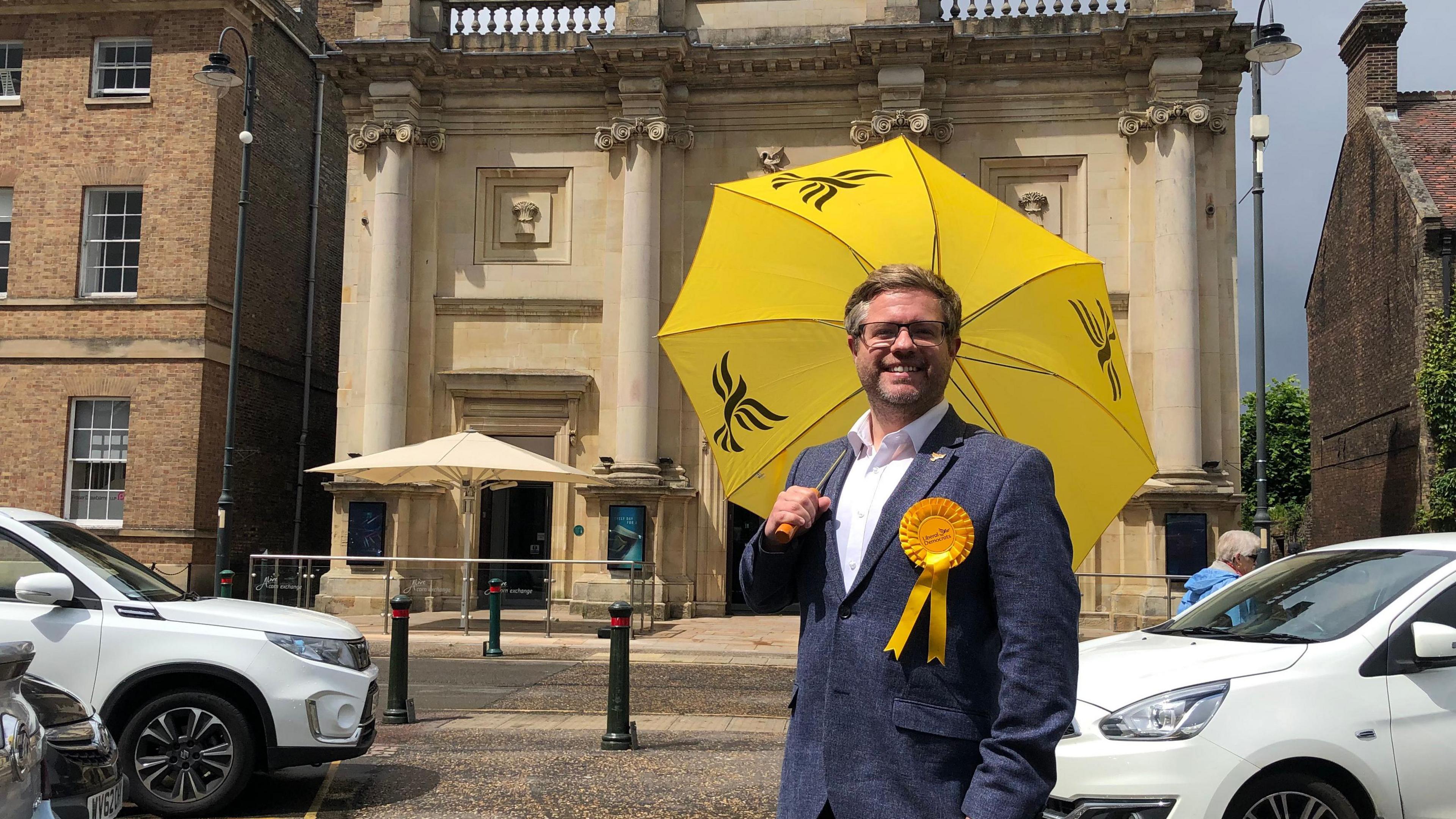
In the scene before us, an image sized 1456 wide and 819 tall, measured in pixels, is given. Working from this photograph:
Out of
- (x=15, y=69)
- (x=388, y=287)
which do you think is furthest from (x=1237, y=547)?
(x=15, y=69)

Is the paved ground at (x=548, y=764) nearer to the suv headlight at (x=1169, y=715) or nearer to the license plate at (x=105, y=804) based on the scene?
the license plate at (x=105, y=804)

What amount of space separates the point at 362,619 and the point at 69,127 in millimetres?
12249

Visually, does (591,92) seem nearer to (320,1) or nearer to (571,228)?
(571,228)

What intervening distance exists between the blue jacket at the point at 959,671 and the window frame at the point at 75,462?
922 inches

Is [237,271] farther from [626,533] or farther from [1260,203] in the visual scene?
[1260,203]

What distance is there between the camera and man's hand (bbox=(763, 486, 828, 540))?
2701mm

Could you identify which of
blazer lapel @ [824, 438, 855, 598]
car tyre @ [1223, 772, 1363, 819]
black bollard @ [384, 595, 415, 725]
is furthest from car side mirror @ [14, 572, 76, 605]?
car tyre @ [1223, 772, 1363, 819]

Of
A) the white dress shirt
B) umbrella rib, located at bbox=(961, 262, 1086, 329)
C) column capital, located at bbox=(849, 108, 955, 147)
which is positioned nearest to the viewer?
the white dress shirt

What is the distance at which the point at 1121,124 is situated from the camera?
21.4 meters

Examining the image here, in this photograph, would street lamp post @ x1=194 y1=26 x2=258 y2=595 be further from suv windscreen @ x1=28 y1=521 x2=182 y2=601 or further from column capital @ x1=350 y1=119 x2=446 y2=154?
suv windscreen @ x1=28 y1=521 x2=182 y2=601

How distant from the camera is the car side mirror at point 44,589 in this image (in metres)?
6.14

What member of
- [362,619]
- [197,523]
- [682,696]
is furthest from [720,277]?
[197,523]

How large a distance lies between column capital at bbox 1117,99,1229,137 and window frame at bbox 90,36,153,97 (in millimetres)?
18390

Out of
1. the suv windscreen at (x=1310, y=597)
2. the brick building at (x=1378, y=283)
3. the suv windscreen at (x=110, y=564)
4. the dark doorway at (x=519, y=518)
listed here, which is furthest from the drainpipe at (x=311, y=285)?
the brick building at (x=1378, y=283)
